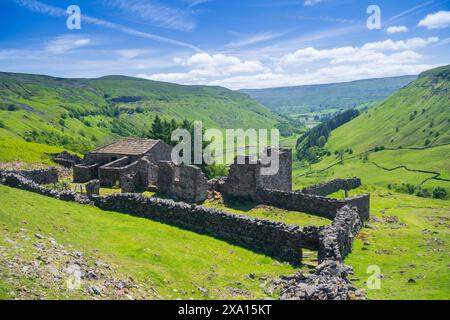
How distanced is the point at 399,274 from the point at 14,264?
54.0ft

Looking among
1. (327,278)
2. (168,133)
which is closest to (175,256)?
(327,278)

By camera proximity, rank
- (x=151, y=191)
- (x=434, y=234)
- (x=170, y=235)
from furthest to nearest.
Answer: (x=151, y=191) → (x=434, y=234) → (x=170, y=235)

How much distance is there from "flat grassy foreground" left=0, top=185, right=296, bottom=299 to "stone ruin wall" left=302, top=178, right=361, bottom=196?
74.9 ft

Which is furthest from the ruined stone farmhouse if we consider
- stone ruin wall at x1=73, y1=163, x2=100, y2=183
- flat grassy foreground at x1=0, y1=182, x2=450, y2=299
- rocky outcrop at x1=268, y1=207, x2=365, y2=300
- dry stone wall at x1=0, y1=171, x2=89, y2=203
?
rocky outcrop at x1=268, y1=207, x2=365, y2=300

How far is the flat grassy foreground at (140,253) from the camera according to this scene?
13.2m

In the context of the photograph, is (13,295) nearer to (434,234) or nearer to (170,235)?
(170,235)

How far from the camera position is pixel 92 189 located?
30609 mm

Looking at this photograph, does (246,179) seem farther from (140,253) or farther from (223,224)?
(140,253)

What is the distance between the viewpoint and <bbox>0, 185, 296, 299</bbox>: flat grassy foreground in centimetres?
1322

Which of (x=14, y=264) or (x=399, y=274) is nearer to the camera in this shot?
(x=14, y=264)

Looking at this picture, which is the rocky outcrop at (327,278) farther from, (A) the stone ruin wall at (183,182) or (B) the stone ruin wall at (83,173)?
(B) the stone ruin wall at (83,173)

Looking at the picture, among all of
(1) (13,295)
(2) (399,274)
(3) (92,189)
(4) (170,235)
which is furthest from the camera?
(3) (92,189)

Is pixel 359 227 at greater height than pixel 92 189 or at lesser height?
lesser
